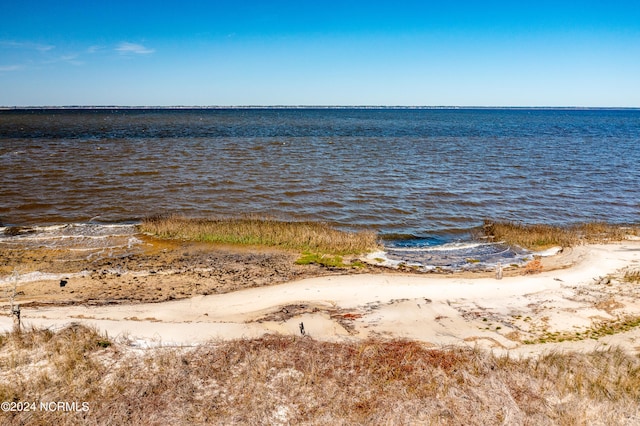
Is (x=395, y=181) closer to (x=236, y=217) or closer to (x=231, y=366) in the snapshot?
(x=236, y=217)

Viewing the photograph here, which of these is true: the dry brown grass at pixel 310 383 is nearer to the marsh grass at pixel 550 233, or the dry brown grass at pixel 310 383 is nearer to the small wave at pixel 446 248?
the small wave at pixel 446 248

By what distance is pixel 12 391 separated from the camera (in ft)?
28.9

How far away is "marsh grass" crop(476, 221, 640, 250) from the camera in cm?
2358

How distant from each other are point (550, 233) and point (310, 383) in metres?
20.2

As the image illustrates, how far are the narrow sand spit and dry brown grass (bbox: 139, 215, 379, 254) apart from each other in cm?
405

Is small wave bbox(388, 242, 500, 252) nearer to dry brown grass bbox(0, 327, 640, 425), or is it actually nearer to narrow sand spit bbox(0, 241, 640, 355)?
narrow sand spit bbox(0, 241, 640, 355)

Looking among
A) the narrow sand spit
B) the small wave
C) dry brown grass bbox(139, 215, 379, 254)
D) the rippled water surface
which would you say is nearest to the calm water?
the rippled water surface

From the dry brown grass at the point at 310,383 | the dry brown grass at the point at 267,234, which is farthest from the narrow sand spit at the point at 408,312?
the dry brown grass at the point at 267,234

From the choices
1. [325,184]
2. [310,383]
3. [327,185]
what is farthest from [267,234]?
[325,184]

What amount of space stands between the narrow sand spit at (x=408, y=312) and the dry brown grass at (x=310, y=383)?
61.1 inches

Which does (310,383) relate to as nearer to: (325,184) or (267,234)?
(267,234)

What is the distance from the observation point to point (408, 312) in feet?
48.2

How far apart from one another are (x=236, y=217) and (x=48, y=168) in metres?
26.0

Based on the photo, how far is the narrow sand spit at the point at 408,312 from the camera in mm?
12641
